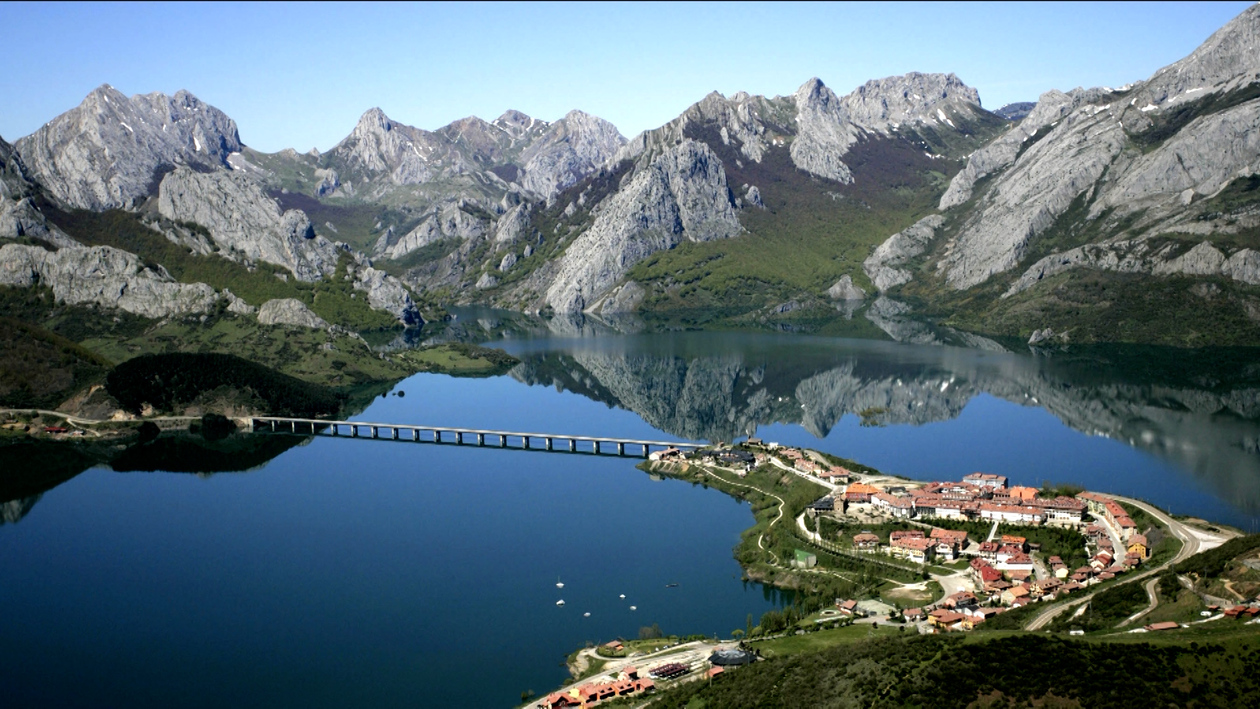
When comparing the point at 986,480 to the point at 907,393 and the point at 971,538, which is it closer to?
the point at 971,538

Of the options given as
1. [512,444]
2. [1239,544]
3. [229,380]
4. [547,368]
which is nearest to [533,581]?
[1239,544]

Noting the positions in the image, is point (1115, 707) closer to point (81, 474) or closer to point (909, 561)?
point (909, 561)

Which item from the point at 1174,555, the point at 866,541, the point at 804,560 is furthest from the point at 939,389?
the point at 1174,555

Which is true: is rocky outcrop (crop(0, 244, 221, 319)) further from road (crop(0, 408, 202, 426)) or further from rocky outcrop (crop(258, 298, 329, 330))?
road (crop(0, 408, 202, 426))

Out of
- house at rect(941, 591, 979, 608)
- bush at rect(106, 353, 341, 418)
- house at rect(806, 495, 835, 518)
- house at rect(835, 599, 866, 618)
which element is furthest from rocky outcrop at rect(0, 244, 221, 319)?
house at rect(941, 591, 979, 608)

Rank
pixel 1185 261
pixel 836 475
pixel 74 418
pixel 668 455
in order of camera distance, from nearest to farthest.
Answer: pixel 836 475
pixel 668 455
pixel 74 418
pixel 1185 261

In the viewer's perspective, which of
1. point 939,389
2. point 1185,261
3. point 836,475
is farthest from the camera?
point 1185,261

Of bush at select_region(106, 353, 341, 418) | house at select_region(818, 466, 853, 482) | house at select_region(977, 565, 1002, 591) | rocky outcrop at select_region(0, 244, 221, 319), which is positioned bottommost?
house at select_region(977, 565, 1002, 591)
